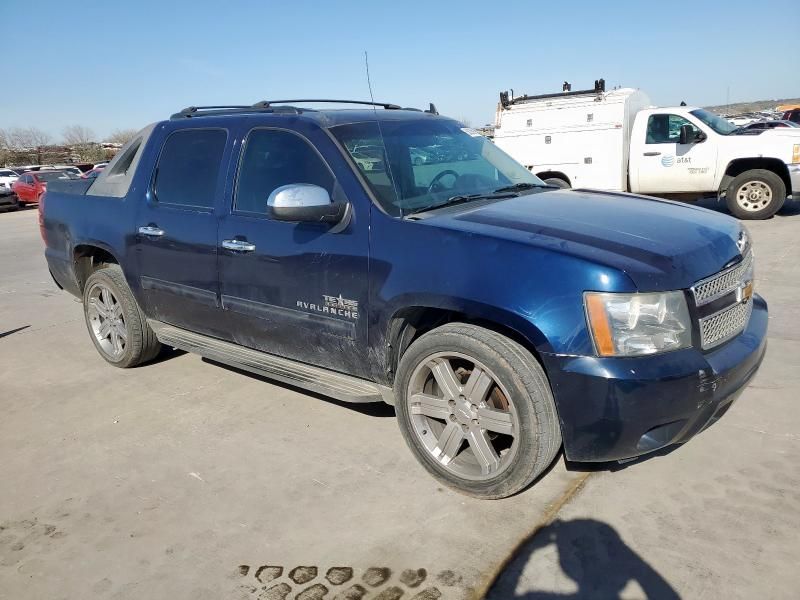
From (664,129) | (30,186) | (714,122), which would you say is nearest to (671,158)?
(664,129)

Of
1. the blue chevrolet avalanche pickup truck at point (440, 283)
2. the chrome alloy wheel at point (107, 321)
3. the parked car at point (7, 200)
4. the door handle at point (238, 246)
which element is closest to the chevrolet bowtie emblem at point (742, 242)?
the blue chevrolet avalanche pickup truck at point (440, 283)

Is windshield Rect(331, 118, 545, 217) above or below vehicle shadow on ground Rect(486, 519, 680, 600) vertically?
above

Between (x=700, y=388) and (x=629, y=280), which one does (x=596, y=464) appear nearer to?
(x=700, y=388)

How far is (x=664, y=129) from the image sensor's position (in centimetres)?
1139

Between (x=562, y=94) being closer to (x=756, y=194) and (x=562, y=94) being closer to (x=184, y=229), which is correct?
(x=756, y=194)

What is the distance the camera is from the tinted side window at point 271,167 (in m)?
3.61

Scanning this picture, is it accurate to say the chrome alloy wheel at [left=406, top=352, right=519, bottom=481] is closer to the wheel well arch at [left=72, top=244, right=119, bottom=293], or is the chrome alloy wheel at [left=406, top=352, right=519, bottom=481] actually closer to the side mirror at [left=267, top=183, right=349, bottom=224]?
the side mirror at [left=267, top=183, right=349, bottom=224]

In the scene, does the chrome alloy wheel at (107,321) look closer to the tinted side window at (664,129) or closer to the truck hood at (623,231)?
the truck hood at (623,231)

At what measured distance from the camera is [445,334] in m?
2.99

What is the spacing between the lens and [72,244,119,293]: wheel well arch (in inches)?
202

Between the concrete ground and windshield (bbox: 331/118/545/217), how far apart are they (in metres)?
1.35

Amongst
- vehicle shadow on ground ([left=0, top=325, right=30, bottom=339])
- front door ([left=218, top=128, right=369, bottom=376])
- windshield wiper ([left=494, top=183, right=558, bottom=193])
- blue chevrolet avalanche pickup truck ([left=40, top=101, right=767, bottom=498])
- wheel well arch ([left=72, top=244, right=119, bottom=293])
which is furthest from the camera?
vehicle shadow on ground ([left=0, top=325, right=30, bottom=339])

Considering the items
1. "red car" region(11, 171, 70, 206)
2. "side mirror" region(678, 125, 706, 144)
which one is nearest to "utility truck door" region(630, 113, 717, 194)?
"side mirror" region(678, 125, 706, 144)

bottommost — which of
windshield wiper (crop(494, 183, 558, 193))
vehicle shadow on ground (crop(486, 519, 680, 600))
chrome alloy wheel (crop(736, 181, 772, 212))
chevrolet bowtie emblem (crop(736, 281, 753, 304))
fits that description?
vehicle shadow on ground (crop(486, 519, 680, 600))
